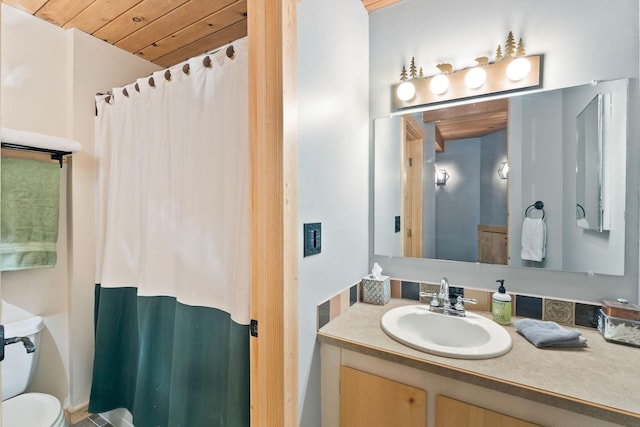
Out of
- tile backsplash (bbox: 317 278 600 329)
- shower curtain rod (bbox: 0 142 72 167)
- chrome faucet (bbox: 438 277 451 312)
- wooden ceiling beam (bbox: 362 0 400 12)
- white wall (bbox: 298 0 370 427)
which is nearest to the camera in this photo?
white wall (bbox: 298 0 370 427)

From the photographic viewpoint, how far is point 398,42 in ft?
5.50

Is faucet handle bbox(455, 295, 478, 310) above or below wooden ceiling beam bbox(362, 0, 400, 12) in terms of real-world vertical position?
below

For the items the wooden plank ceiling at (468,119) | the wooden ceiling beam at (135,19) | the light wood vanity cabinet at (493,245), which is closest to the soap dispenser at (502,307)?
the light wood vanity cabinet at (493,245)

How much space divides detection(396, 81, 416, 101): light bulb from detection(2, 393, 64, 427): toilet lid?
2.22m

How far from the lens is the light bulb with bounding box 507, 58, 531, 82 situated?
4.57ft

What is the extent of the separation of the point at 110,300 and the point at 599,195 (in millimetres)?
2459

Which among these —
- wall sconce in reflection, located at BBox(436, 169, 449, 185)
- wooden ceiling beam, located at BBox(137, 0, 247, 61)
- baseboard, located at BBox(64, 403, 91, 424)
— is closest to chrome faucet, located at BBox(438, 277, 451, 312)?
wall sconce in reflection, located at BBox(436, 169, 449, 185)

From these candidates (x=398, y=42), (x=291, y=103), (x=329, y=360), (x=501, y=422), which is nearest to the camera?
(x=501, y=422)

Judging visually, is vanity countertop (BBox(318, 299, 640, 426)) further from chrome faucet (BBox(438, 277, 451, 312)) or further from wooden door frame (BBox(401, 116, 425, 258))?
wooden door frame (BBox(401, 116, 425, 258))

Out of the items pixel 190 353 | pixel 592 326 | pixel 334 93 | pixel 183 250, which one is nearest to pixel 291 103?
pixel 334 93

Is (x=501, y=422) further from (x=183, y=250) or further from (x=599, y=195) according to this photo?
(x=183, y=250)

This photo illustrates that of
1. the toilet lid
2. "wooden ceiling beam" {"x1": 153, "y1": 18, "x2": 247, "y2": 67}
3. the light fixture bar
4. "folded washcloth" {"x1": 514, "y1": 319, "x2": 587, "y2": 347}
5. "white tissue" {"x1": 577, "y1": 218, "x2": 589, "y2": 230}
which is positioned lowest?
the toilet lid

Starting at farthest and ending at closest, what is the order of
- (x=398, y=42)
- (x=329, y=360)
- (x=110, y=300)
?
(x=110, y=300) < (x=398, y=42) < (x=329, y=360)

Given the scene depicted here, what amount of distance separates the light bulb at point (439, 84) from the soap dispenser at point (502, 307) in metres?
0.98
